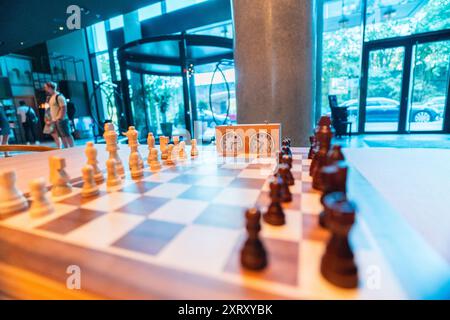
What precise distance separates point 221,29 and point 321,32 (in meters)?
2.54

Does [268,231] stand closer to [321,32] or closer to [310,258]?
[310,258]

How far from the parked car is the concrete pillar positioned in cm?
471

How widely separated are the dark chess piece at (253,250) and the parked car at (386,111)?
257 inches

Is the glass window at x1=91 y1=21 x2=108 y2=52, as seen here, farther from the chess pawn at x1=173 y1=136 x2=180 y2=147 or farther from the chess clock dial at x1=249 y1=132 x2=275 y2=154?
the chess clock dial at x1=249 y1=132 x2=275 y2=154

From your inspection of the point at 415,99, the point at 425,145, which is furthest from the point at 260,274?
the point at 415,99

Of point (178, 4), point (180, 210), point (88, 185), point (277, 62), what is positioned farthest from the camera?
point (178, 4)

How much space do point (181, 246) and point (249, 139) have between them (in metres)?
0.84

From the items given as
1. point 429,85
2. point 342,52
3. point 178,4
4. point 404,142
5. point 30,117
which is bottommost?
point 404,142

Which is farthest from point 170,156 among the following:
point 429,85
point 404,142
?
point 429,85

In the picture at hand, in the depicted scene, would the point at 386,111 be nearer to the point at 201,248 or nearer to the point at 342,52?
the point at 342,52

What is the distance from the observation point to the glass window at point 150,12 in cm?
668

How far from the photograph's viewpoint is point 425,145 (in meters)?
4.07

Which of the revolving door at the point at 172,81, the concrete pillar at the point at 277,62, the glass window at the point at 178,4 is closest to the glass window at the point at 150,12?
the glass window at the point at 178,4

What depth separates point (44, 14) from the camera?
4.46 meters
